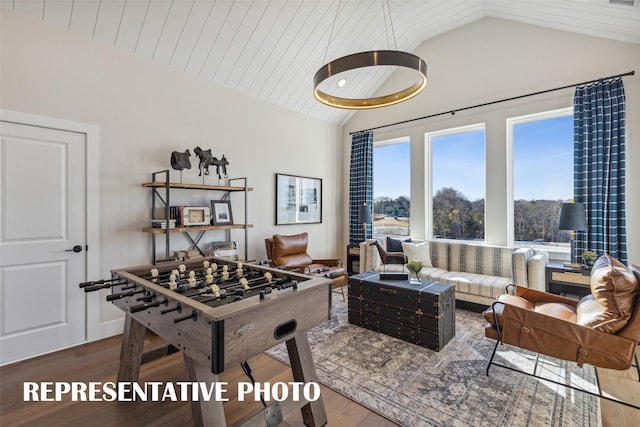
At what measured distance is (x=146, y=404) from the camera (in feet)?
6.72

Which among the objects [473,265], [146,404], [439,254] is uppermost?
[439,254]

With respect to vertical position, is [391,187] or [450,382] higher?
[391,187]

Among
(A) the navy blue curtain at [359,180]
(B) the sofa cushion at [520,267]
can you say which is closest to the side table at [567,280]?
(B) the sofa cushion at [520,267]

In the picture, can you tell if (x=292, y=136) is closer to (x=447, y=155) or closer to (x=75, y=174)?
(x=447, y=155)

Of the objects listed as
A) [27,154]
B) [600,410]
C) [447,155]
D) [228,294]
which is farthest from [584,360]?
[27,154]

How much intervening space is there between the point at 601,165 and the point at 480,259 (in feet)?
5.49

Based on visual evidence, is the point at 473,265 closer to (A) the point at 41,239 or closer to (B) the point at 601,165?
(B) the point at 601,165

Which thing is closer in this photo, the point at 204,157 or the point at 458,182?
the point at 204,157

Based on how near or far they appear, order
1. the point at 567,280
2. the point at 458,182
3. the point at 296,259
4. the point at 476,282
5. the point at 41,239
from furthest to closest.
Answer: the point at 458,182, the point at 296,259, the point at 476,282, the point at 567,280, the point at 41,239

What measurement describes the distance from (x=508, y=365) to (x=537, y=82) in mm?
3519

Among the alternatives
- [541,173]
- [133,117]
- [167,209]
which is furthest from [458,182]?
[133,117]

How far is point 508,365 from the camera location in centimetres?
247

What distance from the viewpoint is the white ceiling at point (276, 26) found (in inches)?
113

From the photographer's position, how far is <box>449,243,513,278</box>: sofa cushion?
377 cm
